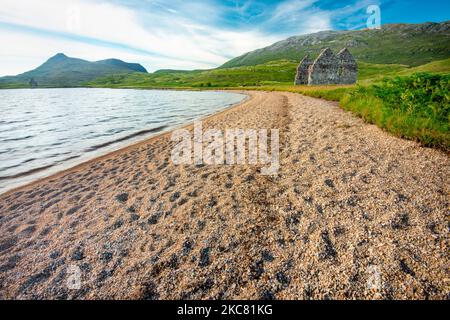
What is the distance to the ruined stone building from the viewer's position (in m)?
51.0

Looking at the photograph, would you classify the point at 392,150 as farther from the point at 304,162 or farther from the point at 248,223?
the point at 248,223

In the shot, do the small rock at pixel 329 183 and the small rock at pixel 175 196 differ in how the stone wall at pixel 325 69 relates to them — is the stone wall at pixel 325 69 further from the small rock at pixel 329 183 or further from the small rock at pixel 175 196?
the small rock at pixel 175 196

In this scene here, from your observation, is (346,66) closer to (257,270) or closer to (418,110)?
(418,110)

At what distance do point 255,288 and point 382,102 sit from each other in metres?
13.1

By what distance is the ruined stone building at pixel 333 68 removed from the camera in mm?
51000

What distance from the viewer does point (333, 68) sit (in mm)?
51562

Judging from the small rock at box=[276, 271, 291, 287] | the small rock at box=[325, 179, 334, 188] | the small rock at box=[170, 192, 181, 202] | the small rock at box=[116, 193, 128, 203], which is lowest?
the small rock at box=[276, 271, 291, 287]

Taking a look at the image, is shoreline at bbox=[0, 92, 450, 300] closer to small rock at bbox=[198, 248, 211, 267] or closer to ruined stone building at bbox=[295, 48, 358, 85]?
small rock at bbox=[198, 248, 211, 267]

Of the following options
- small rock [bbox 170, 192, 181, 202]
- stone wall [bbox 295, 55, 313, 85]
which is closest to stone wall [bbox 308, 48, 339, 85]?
stone wall [bbox 295, 55, 313, 85]

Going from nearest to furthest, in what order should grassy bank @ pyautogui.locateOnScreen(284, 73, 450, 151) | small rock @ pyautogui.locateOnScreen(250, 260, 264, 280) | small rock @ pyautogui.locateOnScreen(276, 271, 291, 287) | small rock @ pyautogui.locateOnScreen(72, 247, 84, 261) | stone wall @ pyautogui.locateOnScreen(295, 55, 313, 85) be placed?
small rock @ pyautogui.locateOnScreen(276, 271, 291, 287)
small rock @ pyautogui.locateOnScreen(250, 260, 264, 280)
small rock @ pyautogui.locateOnScreen(72, 247, 84, 261)
grassy bank @ pyautogui.locateOnScreen(284, 73, 450, 151)
stone wall @ pyautogui.locateOnScreen(295, 55, 313, 85)

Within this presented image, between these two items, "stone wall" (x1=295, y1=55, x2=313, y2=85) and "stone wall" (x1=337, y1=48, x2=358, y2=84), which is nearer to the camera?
"stone wall" (x1=337, y1=48, x2=358, y2=84)

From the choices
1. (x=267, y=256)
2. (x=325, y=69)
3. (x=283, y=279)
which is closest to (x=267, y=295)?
(x=283, y=279)

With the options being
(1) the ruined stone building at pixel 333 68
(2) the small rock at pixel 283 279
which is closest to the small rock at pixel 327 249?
(2) the small rock at pixel 283 279

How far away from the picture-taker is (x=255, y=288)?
3.16 metres
